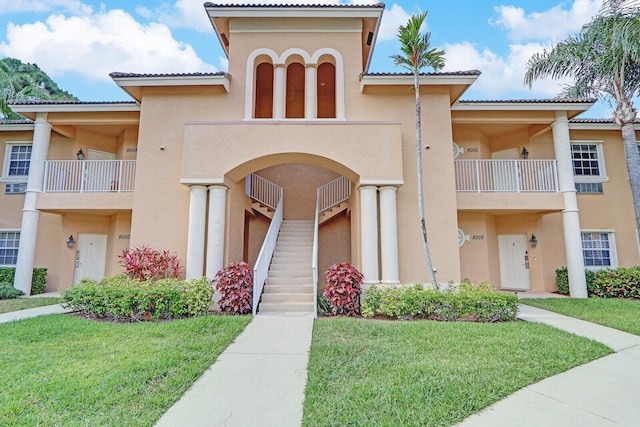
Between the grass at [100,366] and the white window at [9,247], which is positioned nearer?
the grass at [100,366]

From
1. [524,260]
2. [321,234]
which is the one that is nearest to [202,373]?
[321,234]

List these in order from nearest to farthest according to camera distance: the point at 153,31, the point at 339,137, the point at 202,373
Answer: the point at 202,373
the point at 339,137
the point at 153,31

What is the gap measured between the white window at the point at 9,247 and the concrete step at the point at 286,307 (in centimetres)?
1191

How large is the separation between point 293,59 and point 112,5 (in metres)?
10.2

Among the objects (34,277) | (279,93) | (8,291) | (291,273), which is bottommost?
(8,291)

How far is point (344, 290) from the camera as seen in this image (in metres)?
8.16

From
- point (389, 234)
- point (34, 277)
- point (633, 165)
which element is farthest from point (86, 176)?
point (633, 165)

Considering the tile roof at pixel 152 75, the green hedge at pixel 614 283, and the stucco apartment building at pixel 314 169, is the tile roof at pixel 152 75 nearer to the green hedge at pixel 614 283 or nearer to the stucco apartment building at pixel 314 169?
the stucco apartment building at pixel 314 169

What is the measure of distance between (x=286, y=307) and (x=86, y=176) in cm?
887

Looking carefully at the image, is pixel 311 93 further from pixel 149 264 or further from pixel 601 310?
pixel 601 310

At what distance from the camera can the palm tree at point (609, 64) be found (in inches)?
424

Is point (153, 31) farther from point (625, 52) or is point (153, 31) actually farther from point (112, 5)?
point (625, 52)

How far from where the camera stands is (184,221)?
10.0 meters

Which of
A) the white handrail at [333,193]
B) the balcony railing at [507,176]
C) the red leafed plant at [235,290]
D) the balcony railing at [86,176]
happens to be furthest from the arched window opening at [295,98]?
the red leafed plant at [235,290]
